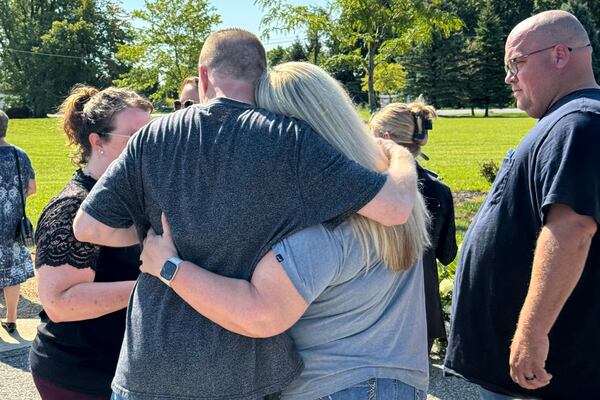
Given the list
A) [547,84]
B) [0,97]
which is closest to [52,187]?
[547,84]

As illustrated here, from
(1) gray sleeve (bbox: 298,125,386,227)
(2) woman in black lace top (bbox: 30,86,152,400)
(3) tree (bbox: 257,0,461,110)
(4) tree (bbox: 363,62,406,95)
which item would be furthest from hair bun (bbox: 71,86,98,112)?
(4) tree (bbox: 363,62,406,95)

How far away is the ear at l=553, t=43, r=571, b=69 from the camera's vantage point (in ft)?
8.34

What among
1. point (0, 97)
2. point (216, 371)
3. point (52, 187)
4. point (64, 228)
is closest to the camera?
point (216, 371)

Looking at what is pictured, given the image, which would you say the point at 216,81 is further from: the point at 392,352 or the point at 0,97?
the point at 0,97

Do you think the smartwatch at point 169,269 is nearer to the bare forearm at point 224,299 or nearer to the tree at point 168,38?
the bare forearm at point 224,299

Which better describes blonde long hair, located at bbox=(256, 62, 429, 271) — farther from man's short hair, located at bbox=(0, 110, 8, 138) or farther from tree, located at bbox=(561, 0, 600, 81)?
tree, located at bbox=(561, 0, 600, 81)

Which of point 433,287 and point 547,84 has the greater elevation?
point 547,84

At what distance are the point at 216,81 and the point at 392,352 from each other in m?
0.91

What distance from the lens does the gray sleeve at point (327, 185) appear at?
1.67 metres

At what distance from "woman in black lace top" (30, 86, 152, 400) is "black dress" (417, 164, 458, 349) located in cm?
164

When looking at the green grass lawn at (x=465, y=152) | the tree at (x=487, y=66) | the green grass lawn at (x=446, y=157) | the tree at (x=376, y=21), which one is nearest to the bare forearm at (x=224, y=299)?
the green grass lawn at (x=446, y=157)

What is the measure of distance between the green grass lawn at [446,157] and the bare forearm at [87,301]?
86cm

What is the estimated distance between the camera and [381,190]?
1.71 metres

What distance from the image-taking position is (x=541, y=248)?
2.24 metres
